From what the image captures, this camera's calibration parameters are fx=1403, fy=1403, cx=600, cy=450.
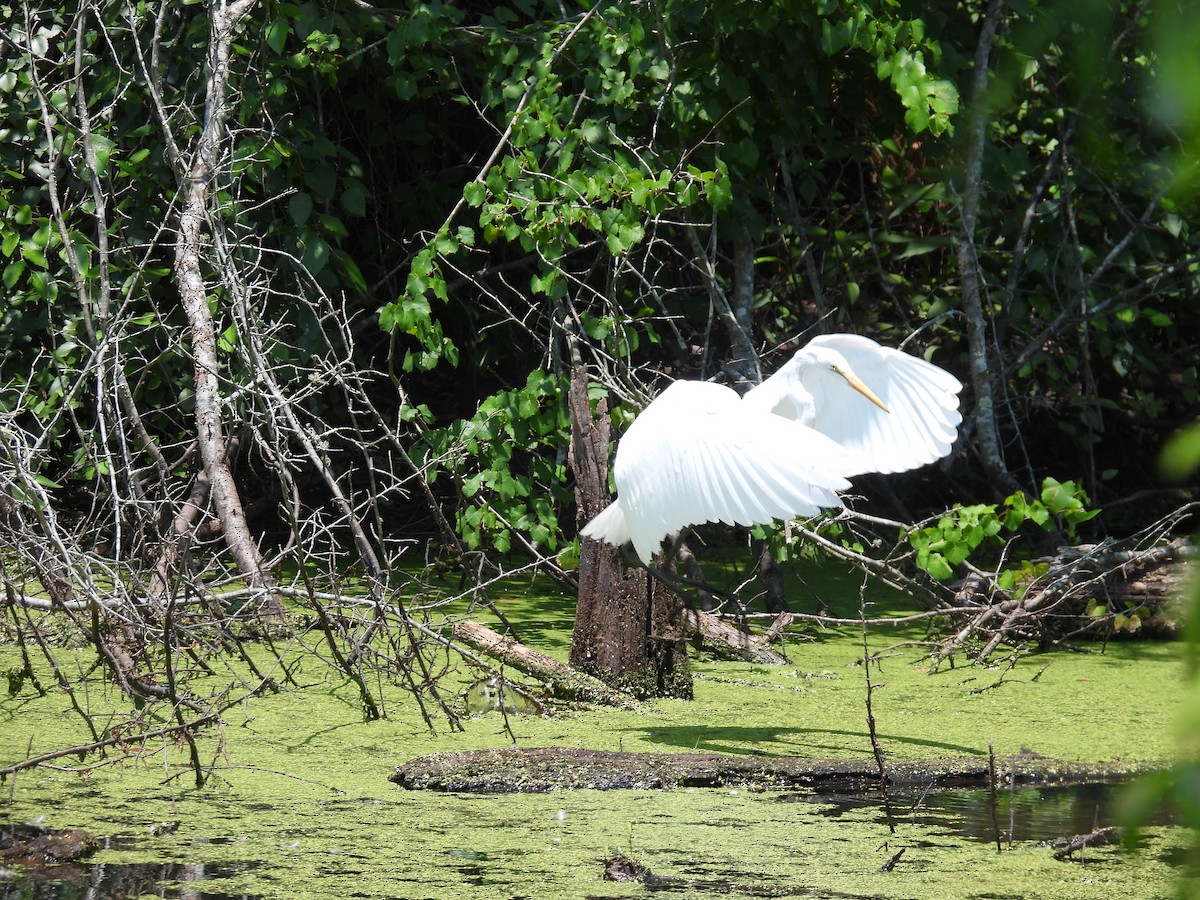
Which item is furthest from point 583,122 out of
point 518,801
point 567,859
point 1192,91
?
point 1192,91

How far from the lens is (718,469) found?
10.5 feet

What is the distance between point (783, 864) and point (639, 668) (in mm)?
1439

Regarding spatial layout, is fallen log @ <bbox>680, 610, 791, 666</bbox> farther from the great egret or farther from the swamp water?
the great egret

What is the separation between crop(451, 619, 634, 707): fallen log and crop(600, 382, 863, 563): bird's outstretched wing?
641 millimetres

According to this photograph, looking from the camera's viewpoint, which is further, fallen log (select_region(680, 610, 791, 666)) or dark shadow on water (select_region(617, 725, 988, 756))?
fallen log (select_region(680, 610, 791, 666))

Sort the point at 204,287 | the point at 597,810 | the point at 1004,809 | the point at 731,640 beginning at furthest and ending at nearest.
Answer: the point at 731,640 → the point at 204,287 → the point at 1004,809 → the point at 597,810

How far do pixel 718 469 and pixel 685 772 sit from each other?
26.8 inches

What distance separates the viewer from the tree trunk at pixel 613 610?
3916 millimetres

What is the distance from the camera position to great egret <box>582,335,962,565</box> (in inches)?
123

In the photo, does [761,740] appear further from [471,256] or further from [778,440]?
[471,256]

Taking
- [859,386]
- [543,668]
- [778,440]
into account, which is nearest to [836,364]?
[859,386]

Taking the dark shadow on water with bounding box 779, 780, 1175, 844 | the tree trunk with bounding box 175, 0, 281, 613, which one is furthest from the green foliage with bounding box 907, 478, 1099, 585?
the tree trunk with bounding box 175, 0, 281, 613

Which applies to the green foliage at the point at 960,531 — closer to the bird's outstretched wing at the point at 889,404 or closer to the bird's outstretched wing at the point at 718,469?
the bird's outstretched wing at the point at 889,404

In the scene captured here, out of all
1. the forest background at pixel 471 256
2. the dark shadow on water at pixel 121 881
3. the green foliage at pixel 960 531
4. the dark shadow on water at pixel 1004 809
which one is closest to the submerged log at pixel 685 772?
the dark shadow on water at pixel 1004 809
